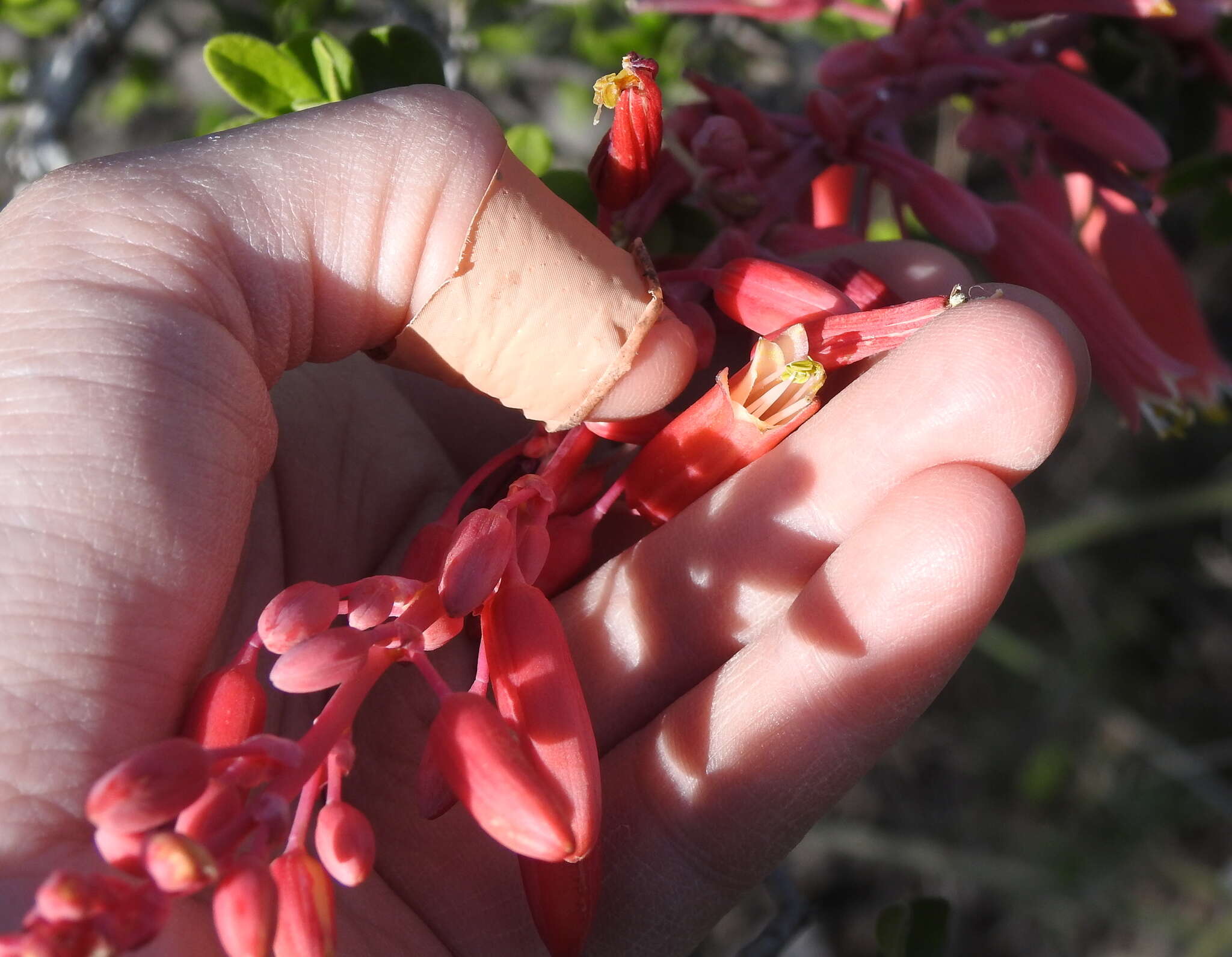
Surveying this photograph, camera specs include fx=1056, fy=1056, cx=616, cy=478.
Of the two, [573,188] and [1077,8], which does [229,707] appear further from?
[1077,8]

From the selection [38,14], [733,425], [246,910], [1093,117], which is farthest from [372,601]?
[38,14]

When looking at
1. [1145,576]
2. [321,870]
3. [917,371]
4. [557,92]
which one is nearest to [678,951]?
[321,870]

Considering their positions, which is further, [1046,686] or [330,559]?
[1046,686]

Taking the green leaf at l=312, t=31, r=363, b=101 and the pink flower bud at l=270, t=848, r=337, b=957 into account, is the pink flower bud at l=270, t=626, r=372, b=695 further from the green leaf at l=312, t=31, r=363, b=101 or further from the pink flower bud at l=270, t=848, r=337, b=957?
the green leaf at l=312, t=31, r=363, b=101

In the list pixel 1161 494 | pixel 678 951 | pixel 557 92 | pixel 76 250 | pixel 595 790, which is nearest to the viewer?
pixel 595 790

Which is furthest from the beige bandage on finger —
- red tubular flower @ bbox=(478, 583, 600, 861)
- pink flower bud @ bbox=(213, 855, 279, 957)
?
pink flower bud @ bbox=(213, 855, 279, 957)

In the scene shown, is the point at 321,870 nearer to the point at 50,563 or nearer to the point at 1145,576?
the point at 50,563

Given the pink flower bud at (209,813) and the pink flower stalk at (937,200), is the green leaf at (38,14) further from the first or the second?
the pink flower bud at (209,813)
